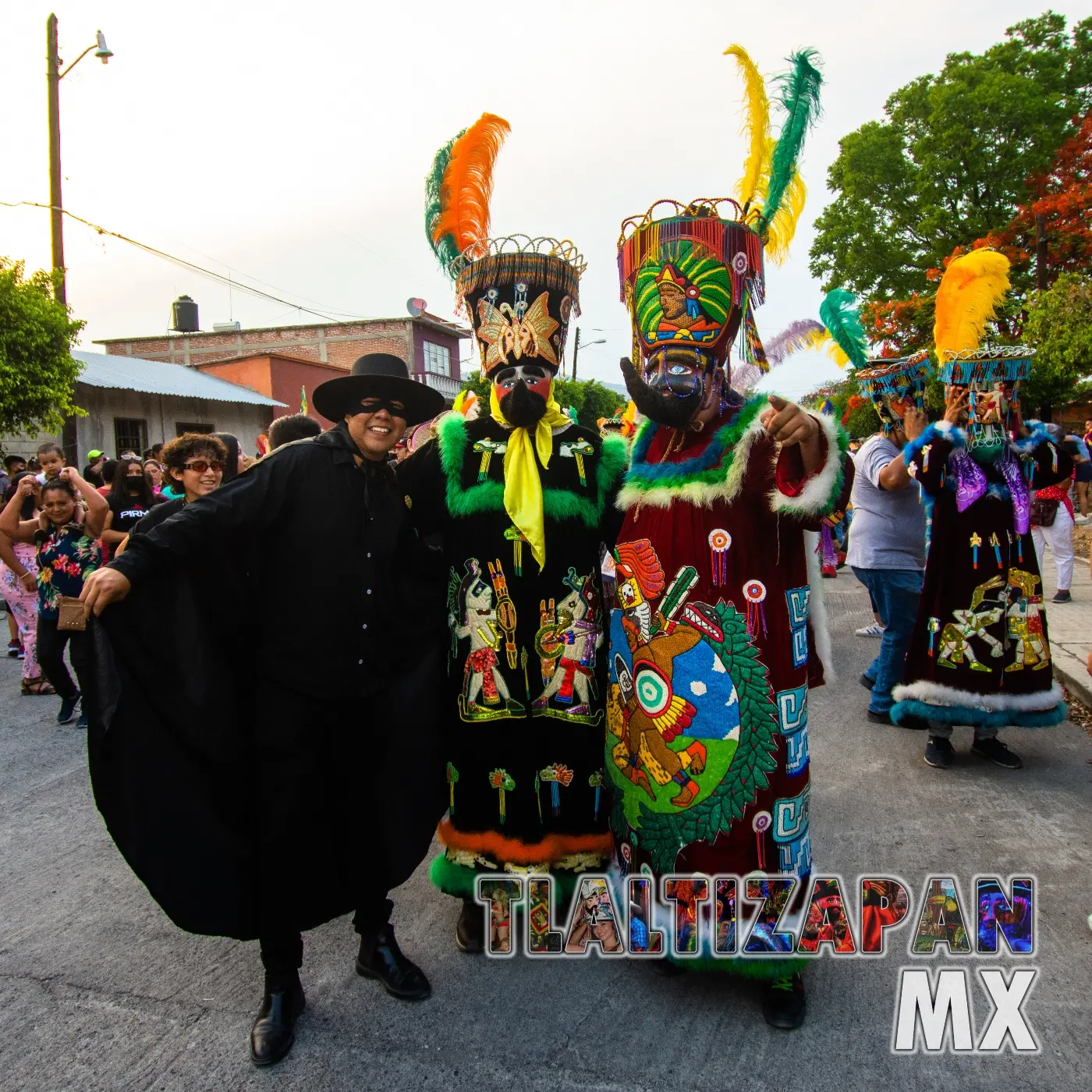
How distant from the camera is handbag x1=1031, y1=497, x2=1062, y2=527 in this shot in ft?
26.1

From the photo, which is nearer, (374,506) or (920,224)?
(374,506)

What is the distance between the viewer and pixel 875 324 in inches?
755

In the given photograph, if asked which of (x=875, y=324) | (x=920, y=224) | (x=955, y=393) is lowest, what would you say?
(x=955, y=393)

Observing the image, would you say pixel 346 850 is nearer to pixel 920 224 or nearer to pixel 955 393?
pixel 955 393

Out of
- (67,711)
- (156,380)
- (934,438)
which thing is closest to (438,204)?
(934,438)

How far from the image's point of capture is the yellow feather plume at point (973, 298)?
4.38 metres

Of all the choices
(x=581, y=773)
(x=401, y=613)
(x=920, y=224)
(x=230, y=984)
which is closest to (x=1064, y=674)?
(x=581, y=773)

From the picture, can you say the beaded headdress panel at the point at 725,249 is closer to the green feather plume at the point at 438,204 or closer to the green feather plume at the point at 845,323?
the green feather plume at the point at 438,204

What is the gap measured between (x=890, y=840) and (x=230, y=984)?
264 cm

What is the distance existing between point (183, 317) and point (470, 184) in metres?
34.1

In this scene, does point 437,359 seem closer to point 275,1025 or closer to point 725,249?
point 725,249

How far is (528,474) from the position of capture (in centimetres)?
265

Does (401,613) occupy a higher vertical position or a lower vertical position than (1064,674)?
higher

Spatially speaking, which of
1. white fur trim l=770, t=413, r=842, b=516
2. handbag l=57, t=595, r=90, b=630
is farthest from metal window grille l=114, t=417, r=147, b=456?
white fur trim l=770, t=413, r=842, b=516
